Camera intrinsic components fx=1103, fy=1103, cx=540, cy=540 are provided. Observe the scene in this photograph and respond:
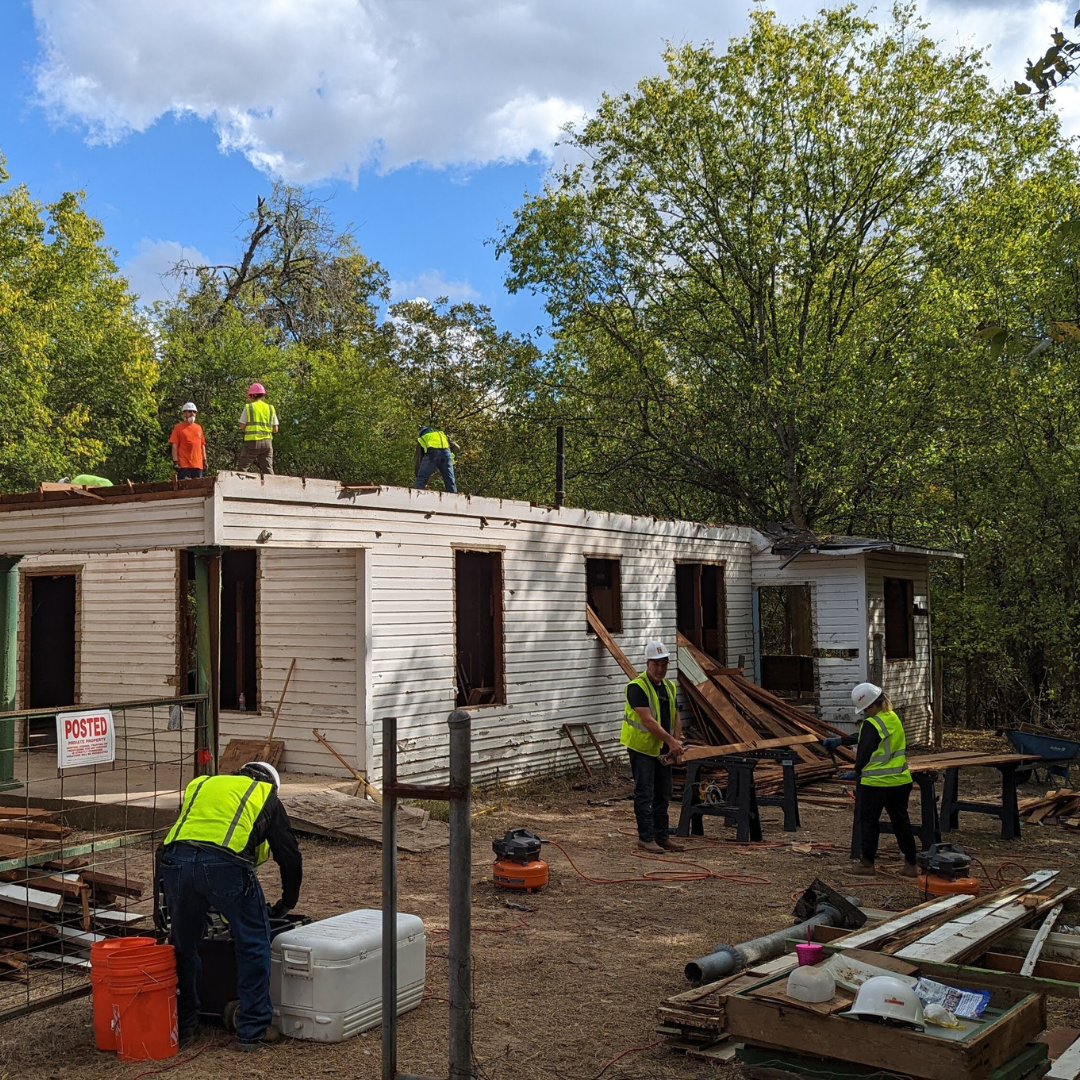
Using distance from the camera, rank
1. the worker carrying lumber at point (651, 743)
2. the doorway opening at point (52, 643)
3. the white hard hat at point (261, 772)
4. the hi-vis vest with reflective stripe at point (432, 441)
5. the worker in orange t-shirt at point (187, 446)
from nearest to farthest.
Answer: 1. the white hard hat at point (261, 772)
2. the worker carrying lumber at point (651, 743)
3. the worker in orange t-shirt at point (187, 446)
4. the hi-vis vest with reflective stripe at point (432, 441)
5. the doorway opening at point (52, 643)

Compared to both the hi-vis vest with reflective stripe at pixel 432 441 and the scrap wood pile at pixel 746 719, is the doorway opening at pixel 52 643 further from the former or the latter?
the scrap wood pile at pixel 746 719

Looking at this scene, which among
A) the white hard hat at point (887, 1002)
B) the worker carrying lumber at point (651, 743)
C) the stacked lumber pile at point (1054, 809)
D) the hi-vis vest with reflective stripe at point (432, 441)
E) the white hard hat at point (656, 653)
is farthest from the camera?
the hi-vis vest with reflective stripe at point (432, 441)

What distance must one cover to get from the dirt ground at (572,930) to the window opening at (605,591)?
371 centimetres

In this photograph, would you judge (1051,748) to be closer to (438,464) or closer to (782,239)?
(438,464)

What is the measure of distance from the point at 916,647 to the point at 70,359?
2192 cm

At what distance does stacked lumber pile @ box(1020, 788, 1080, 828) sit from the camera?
12172mm

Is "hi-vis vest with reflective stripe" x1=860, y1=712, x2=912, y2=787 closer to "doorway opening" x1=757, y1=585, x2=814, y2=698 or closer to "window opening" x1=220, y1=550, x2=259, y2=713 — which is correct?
"window opening" x1=220, y1=550, x2=259, y2=713

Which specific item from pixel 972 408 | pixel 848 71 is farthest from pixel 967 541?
pixel 848 71

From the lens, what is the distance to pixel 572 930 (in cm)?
790

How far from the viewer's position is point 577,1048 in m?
5.62

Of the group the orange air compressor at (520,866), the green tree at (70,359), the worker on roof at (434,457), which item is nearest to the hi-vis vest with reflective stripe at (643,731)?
the orange air compressor at (520,866)

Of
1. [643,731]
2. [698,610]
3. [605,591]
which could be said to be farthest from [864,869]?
[698,610]

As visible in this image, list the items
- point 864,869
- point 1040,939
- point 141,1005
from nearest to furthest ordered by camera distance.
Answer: point 141,1005 < point 1040,939 < point 864,869

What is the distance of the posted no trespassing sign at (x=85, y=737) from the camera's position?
244 inches
